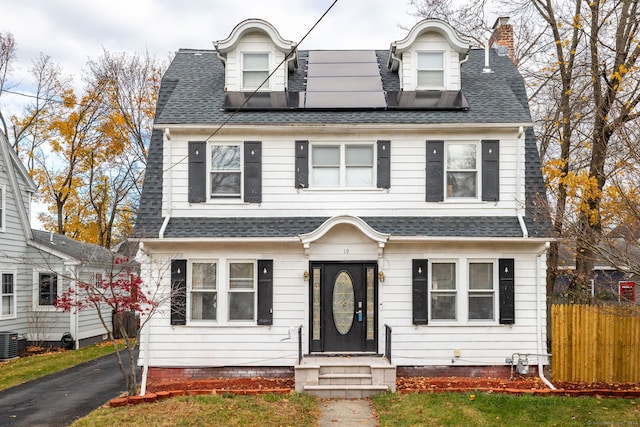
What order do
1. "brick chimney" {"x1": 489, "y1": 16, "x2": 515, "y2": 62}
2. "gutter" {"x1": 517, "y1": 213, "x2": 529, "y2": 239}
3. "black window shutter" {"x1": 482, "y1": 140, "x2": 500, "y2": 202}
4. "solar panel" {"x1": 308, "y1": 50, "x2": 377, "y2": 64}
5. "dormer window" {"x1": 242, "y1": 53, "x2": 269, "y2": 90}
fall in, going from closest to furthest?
"gutter" {"x1": 517, "y1": 213, "x2": 529, "y2": 239} < "black window shutter" {"x1": 482, "y1": 140, "x2": 500, "y2": 202} < "dormer window" {"x1": 242, "y1": 53, "x2": 269, "y2": 90} < "solar panel" {"x1": 308, "y1": 50, "x2": 377, "y2": 64} < "brick chimney" {"x1": 489, "y1": 16, "x2": 515, "y2": 62}

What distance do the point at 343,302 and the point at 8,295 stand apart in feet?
41.2

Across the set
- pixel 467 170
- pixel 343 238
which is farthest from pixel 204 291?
pixel 467 170

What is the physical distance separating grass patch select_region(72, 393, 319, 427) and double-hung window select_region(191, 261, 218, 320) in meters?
2.27

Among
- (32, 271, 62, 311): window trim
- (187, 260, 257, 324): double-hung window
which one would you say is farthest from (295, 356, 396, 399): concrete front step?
(32, 271, 62, 311): window trim

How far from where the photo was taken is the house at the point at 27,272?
19.4m

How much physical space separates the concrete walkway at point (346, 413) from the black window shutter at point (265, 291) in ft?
7.98

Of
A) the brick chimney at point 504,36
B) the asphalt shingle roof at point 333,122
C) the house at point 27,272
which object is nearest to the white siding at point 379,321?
the asphalt shingle roof at point 333,122

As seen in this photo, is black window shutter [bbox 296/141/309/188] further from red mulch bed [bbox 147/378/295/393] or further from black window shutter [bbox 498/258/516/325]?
black window shutter [bbox 498/258/516/325]

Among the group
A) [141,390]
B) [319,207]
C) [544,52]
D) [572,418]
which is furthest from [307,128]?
[544,52]

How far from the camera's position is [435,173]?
13.4 m

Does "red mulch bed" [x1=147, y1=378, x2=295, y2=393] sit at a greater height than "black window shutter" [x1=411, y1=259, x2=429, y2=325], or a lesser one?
lesser

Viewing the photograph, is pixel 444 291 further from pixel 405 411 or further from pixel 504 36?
pixel 504 36

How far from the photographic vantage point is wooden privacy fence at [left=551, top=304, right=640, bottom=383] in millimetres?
12750

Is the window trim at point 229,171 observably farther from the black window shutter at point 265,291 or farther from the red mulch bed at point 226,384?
the red mulch bed at point 226,384
